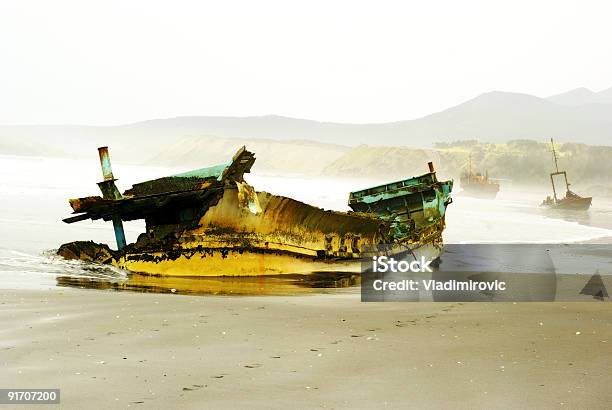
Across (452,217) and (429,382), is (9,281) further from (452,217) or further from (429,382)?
(452,217)

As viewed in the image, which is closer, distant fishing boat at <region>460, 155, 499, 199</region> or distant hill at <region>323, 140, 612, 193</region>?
distant fishing boat at <region>460, 155, 499, 199</region>

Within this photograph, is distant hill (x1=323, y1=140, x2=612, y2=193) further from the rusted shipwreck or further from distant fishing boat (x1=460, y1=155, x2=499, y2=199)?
the rusted shipwreck

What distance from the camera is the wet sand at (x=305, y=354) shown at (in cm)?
421

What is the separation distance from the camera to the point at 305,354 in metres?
5.32

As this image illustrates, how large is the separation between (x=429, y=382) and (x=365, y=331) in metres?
1.78

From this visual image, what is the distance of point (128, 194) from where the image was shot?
1246cm

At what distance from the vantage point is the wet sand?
421 cm

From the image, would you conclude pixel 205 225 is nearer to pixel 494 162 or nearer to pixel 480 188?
pixel 480 188

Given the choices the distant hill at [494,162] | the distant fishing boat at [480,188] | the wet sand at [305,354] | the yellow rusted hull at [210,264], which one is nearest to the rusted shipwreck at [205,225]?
the yellow rusted hull at [210,264]

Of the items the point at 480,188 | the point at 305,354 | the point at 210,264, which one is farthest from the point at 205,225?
the point at 480,188

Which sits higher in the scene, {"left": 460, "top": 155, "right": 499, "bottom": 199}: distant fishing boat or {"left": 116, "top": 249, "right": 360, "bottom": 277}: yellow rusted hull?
{"left": 460, "top": 155, "right": 499, "bottom": 199}: distant fishing boat

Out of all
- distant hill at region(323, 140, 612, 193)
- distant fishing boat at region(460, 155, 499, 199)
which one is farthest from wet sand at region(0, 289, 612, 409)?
distant hill at region(323, 140, 612, 193)

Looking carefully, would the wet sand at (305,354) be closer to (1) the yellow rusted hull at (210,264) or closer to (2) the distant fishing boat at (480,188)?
(1) the yellow rusted hull at (210,264)

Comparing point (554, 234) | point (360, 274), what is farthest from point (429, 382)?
point (554, 234)
